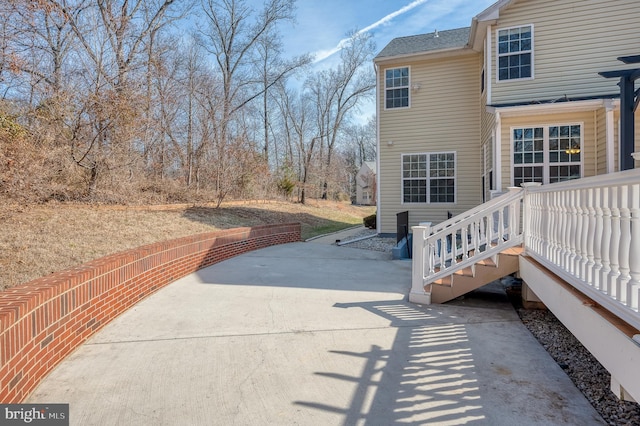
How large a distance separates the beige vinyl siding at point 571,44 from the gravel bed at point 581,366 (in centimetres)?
643

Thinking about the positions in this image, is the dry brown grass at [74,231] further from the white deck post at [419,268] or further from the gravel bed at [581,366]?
the gravel bed at [581,366]

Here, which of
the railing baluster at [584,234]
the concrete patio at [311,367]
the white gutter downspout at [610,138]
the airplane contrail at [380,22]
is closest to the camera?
the concrete patio at [311,367]

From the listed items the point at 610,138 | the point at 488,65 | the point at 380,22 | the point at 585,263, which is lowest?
the point at 585,263

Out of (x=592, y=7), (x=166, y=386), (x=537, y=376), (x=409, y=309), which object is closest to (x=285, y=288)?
(x=409, y=309)

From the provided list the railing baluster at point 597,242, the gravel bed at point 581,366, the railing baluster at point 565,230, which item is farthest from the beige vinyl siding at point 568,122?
the railing baluster at point 597,242

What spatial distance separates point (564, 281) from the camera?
3.35m

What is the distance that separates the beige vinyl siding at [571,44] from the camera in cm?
871

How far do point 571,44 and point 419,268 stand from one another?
7717 millimetres

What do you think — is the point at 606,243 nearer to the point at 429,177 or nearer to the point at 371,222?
the point at 429,177

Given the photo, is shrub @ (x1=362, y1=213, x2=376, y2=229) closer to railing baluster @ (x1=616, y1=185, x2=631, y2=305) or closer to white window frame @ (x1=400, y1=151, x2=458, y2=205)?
white window frame @ (x1=400, y1=151, x2=458, y2=205)

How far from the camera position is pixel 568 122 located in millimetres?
8383

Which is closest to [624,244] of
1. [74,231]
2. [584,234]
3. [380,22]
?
[584,234]

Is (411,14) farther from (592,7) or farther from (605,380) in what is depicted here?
(605,380)

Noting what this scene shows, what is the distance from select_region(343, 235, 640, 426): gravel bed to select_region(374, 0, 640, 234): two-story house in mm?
4741
